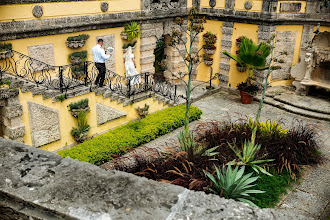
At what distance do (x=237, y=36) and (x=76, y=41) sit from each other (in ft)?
22.3

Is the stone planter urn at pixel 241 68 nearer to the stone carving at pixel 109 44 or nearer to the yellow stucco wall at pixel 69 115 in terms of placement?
the yellow stucco wall at pixel 69 115

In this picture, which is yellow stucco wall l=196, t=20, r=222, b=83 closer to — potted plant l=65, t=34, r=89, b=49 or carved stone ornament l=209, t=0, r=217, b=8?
carved stone ornament l=209, t=0, r=217, b=8

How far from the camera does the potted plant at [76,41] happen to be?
10.8m

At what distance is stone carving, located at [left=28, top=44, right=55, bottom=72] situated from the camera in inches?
393

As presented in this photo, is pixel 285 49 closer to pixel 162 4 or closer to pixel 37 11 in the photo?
pixel 162 4

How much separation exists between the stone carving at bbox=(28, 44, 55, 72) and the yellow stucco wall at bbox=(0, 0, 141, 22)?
0.86 metres

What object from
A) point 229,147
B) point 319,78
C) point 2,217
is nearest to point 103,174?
point 2,217

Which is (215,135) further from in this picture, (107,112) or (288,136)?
(107,112)

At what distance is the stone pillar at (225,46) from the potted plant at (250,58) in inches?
42.1

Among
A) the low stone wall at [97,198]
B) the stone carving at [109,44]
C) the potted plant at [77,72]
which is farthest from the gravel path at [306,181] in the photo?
the low stone wall at [97,198]

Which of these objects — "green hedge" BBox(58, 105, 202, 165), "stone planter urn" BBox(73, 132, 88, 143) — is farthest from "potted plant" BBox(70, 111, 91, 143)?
"green hedge" BBox(58, 105, 202, 165)

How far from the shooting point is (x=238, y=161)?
7.35 m

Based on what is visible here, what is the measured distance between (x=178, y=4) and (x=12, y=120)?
894 cm

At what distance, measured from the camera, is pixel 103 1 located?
38.0 ft
